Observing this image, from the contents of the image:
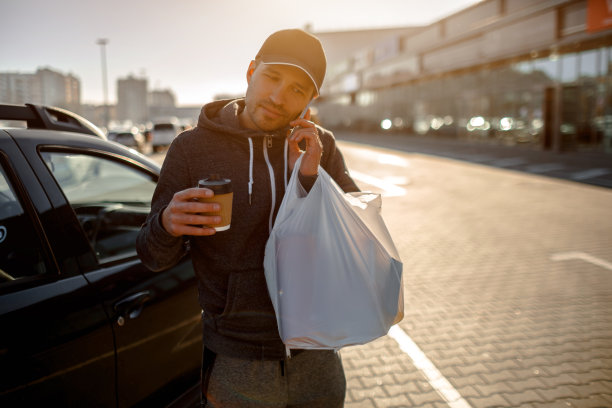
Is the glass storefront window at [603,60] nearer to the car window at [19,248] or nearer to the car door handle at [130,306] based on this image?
the car door handle at [130,306]

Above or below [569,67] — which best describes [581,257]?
below

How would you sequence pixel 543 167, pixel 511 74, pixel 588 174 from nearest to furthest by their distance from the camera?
pixel 588 174
pixel 543 167
pixel 511 74

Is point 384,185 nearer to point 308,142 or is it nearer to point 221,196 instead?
point 308,142

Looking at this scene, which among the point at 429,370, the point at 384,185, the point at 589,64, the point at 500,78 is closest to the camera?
the point at 429,370

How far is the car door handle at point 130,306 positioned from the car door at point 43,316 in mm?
63

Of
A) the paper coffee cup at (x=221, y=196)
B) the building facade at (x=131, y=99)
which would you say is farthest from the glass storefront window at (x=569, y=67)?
the building facade at (x=131, y=99)

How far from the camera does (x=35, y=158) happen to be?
1.86 meters

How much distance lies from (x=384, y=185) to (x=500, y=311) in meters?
7.97

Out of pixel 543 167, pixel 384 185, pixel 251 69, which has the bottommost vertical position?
pixel 384 185

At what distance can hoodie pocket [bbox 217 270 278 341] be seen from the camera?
5.03ft

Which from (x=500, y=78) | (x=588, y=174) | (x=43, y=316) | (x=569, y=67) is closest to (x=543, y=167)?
(x=588, y=174)

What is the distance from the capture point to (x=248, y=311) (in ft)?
5.04

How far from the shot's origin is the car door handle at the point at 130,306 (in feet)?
6.10

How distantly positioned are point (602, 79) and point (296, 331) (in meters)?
22.3
